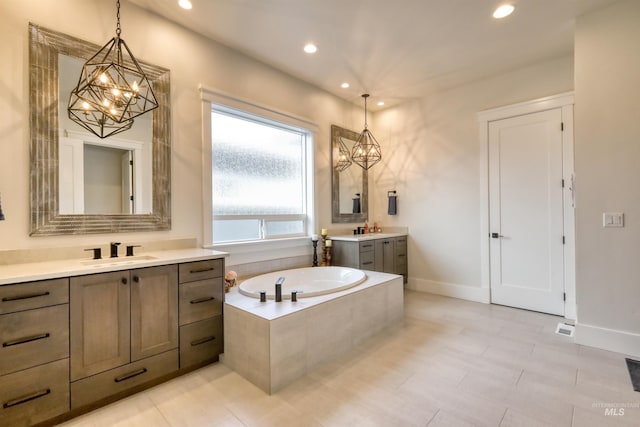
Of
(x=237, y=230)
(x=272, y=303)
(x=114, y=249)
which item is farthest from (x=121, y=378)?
(x=237, y=230)

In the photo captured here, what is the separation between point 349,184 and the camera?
4.57 metres

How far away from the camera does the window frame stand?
2848 mm

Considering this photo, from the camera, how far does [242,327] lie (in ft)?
7.07

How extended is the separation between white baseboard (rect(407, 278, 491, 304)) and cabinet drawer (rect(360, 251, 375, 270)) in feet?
3.58

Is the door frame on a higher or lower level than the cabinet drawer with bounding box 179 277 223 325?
higher

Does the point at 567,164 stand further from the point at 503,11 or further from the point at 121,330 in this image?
the point at 121,330

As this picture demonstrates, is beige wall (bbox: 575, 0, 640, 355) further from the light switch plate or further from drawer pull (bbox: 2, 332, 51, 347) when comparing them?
drawer pull (bbox: 2, 332, 51, 347)

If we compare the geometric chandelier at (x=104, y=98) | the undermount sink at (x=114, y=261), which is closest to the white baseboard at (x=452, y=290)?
the undermount sink at (x=114, y=261)

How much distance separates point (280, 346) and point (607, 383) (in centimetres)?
227

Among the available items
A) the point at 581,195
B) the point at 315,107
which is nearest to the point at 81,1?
the point at 315,107

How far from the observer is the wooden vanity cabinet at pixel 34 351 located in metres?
1.49

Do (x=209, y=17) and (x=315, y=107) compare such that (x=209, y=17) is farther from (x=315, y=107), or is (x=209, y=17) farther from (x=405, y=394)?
(x=405, y=394)

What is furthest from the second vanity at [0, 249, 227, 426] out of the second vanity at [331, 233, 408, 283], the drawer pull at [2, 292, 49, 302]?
the second vanity at [331, 233, 408, 283]

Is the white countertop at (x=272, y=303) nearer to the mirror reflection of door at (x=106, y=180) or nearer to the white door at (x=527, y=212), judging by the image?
the mirror reflection of door at (x=106, y=180)
